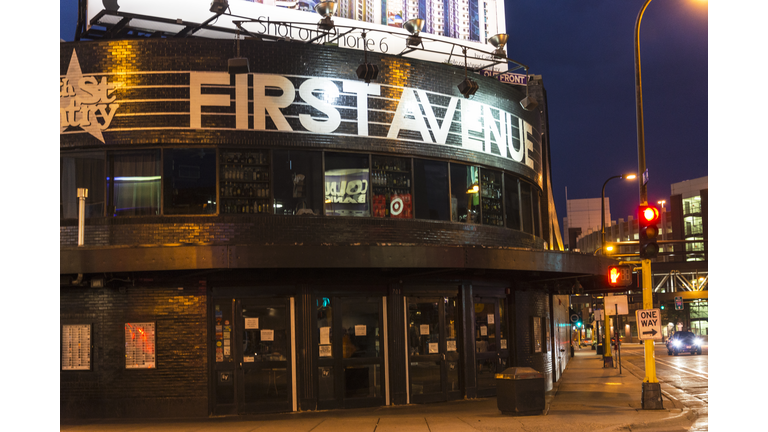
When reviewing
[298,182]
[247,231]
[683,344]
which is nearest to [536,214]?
[298,182]

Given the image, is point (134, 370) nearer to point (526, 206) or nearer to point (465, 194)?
point (465, 194)

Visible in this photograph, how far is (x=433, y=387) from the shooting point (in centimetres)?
1736

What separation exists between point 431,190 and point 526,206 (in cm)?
455

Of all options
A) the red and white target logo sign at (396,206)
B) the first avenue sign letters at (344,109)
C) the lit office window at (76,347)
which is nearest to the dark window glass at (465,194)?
the first avenue sign letters at (344,109)

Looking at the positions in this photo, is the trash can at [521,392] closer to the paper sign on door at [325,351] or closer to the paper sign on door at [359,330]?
the paper sign on door at [359,330]

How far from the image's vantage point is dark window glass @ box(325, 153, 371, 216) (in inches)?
666

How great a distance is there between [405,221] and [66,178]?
791 centimetres

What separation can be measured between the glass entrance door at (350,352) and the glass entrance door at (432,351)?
2.77 feet

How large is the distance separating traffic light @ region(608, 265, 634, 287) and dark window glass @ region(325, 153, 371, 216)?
740 cm

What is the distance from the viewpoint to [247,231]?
52.9 ft

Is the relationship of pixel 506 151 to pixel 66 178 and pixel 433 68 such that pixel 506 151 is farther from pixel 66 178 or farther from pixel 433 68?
pixel 66 178

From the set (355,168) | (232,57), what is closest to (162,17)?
(232,57)

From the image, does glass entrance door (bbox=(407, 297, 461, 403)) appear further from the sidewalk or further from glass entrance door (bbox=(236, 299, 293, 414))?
glass entrance door (bbox=(236, 299, 293, 414))

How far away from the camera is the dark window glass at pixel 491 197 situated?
63.1 ft
